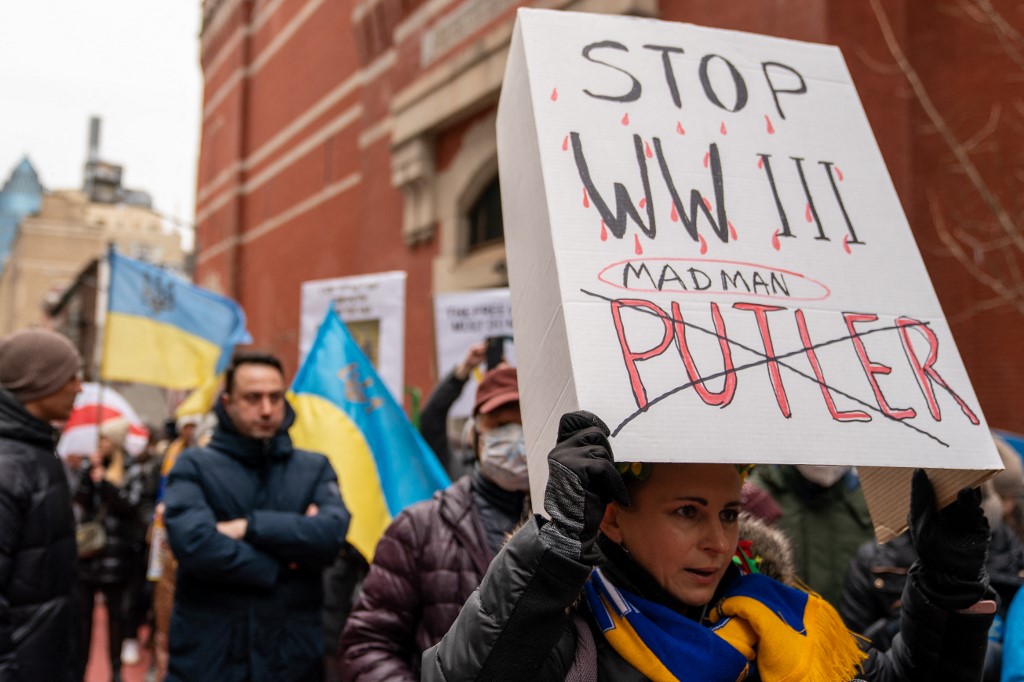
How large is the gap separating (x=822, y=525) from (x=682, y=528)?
2.57m

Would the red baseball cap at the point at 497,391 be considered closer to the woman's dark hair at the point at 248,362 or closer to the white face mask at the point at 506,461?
the white face mask at the point at 506,461

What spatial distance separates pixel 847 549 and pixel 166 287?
16.3 feet

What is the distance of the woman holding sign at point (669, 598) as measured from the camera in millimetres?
1388

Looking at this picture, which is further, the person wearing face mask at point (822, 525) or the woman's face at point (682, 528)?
the person wearing face mask at point (822, 525)

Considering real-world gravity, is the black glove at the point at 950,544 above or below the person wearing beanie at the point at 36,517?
below

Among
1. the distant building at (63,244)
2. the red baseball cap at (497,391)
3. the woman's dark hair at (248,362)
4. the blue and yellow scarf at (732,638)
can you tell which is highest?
the distant building at (63,244)

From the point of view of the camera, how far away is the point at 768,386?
152 centimetres

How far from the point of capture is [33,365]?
3.29 m

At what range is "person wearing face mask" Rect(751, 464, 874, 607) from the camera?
12.8 feet

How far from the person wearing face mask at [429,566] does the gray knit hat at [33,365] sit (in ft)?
5.07

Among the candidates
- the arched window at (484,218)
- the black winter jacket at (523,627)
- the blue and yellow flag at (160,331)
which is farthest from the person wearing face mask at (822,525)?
the arched window at (484,218)

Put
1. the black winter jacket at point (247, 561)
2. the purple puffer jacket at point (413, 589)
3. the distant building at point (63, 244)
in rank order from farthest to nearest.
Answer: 1. the distant building at point (63, 244)
2. the black winter jacket at point (247, 561)
3. the purple puffer jacket at point (413, 589)

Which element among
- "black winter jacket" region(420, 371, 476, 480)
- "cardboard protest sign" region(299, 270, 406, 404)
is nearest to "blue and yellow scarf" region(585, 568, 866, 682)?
"black winter jacket" region(420, 371, 476, 480)

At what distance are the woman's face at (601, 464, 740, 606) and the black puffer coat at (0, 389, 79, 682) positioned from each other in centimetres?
232
